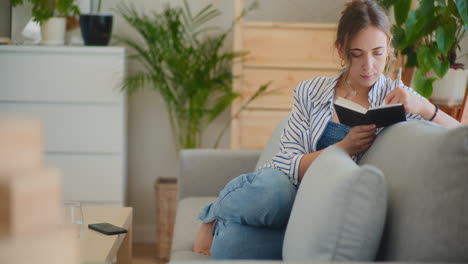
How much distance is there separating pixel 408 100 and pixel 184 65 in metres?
2.18

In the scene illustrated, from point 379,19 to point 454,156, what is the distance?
2.27ft

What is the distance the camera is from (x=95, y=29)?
11.6 feet

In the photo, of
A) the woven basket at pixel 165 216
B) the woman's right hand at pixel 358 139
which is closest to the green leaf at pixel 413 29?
the woman's right hand at pixel 358 139

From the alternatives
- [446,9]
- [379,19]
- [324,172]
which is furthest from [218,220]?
[446,9]

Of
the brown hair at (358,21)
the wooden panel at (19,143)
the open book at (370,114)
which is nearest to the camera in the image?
the wooden panel at (19,143)

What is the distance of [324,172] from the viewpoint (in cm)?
130

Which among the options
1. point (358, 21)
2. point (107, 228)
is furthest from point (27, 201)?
point (107, 228)

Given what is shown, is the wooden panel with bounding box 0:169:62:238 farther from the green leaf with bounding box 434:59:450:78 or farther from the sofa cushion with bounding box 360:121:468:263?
the green leaf with bounding box 434:59:450:78

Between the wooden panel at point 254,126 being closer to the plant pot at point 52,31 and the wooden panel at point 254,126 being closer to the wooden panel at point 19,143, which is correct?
the plant pot at point 52,31

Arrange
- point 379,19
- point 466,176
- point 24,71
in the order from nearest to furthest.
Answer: point 466,176, point 379,19, point 24,71

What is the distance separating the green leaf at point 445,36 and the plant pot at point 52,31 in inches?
86.6

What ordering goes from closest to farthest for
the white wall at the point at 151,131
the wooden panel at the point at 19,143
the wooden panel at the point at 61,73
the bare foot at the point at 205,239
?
the wooden panel at the point at 19,143 < the bare foot at the point at 205,239 < the wooden panel at the point at 61,73 < the white wall at the point at 151,131

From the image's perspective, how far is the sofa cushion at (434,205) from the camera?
1.14 metres

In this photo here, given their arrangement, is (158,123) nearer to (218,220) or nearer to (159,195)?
(159,195)
